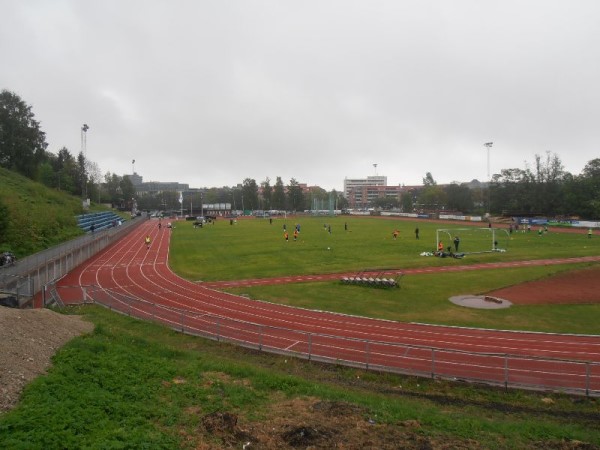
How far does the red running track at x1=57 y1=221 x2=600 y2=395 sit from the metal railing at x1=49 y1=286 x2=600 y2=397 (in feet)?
0.11

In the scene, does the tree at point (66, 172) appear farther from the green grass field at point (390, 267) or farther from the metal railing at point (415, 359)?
the metal railing at point (415, 359)

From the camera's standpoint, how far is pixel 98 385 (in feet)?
38.7

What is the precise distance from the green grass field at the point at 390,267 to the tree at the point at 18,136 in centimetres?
3549

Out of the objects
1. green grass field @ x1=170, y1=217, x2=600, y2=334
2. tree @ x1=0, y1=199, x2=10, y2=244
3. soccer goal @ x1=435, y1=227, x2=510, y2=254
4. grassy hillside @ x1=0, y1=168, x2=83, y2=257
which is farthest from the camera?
soccer goal @ x1=435, y1=227, x2=510, y2=254

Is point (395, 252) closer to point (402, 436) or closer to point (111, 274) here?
point (111, 274)

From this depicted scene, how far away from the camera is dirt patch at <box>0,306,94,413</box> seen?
10477 mm

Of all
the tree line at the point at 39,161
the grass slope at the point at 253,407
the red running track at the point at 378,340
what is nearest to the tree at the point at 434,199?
the tree line at the point at 39,161

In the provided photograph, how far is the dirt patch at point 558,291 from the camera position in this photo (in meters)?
25.9

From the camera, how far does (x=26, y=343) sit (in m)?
13.0

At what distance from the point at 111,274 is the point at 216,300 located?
13760 mm

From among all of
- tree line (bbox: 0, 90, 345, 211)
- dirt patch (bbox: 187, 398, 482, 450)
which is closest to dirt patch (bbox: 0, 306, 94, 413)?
dirt patch (bbox: 187, 398, 482, 450)

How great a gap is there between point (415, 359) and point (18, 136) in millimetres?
81964

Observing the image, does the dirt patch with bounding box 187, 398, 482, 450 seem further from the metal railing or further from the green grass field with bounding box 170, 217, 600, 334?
the green grass field with bounding box 170, 217, 600, 334

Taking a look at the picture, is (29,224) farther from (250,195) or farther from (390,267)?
(250,195)
